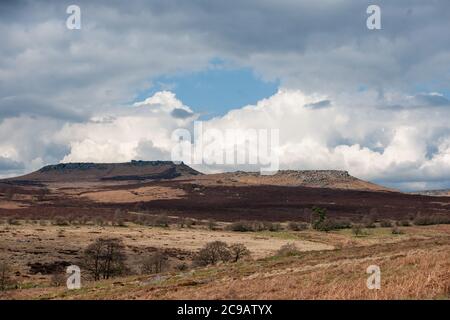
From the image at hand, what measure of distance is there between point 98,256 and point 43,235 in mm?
37812

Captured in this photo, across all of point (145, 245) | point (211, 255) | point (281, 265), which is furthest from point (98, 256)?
point (281, 265)

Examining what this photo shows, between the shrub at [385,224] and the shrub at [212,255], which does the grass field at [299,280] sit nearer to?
the shrub at [212,255]

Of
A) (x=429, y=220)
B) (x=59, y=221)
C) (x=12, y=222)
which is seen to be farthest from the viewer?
(x=429, y=220)

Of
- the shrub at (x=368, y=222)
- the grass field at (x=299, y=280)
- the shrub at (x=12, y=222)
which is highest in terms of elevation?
the grass field at (x=299, y=280)

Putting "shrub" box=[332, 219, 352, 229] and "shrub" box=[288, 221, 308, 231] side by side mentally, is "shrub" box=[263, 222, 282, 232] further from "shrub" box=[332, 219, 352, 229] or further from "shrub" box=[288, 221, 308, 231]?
"shrub" box=[332, 219, 352, 229]

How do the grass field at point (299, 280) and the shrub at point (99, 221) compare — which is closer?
the grass field at point (299, 280)

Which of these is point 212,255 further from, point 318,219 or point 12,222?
point 12,222

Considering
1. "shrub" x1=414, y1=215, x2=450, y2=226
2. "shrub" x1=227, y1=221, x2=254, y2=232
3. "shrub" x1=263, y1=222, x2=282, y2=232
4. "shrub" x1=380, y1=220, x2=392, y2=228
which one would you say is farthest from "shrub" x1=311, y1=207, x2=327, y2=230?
"shrub" x1=414, y1=215, x2=450, y2=226

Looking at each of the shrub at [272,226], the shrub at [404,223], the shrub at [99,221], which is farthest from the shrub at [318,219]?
the shrub at [99,221]

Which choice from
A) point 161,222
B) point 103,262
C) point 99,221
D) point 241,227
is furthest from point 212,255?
point 99,221
